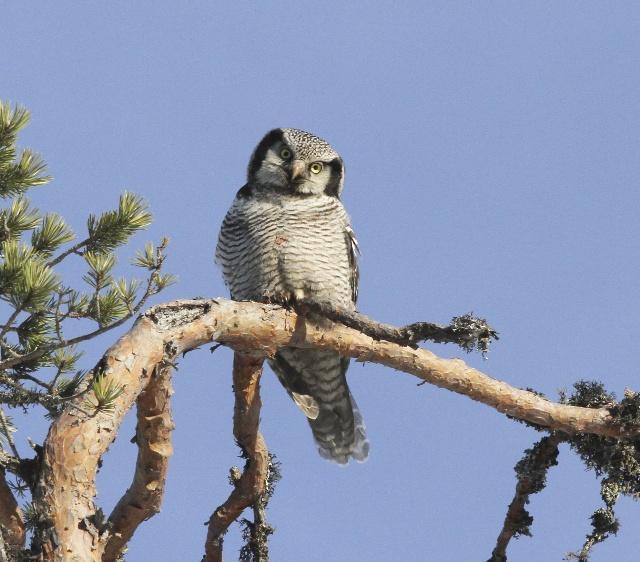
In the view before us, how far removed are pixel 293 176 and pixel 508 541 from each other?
2.70 m

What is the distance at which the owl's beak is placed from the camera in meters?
6.48

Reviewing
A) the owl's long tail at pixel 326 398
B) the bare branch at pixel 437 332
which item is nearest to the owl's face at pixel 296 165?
the owl's long tail at pixel 326 398

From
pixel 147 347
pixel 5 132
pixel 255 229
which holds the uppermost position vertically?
pixel 255 229

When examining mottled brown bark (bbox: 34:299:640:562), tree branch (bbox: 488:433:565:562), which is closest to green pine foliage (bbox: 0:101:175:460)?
mottled brown bark (bbox: 34:299:640:562)

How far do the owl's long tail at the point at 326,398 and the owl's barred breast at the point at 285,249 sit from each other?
467 millimetres

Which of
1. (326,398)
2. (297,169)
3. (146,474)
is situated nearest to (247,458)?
(146,474)

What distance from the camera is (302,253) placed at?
19.9 feet

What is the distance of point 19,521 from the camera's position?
13.6 feet

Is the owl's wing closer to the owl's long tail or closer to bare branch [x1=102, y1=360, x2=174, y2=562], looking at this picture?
the owl's long tail

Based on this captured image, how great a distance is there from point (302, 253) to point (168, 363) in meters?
1.98

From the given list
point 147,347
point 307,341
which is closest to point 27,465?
point 147,347

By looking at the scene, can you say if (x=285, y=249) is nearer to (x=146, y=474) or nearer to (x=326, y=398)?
(x=326, y=398)

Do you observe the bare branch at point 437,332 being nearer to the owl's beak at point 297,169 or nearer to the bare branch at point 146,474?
the bare branch at point 146,474

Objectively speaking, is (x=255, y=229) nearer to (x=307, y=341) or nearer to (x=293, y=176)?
(x=293, y=176)
